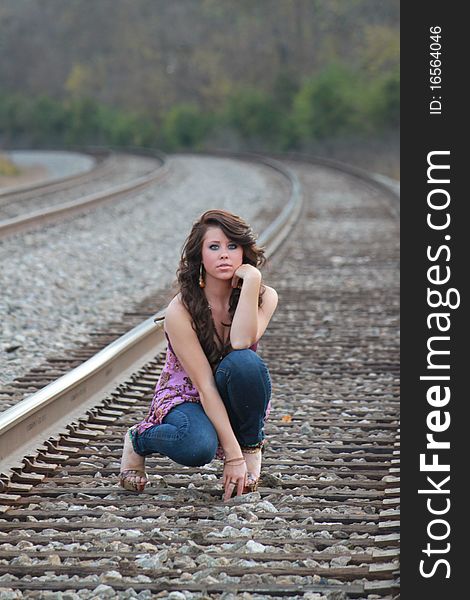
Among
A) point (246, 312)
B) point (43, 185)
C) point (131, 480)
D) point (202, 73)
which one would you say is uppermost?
point (202, 73)

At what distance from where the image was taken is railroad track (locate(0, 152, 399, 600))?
3398 mm

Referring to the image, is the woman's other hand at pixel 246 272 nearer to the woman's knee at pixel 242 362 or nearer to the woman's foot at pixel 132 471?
the woman's knee at pixel 242 362

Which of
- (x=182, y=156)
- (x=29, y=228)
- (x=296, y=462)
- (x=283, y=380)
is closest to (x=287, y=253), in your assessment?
(x=29, y=228)

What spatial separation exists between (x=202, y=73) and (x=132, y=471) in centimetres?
6716

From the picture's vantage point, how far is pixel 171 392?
443 centimetres

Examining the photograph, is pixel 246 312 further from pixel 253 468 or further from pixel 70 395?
pixel 70 395

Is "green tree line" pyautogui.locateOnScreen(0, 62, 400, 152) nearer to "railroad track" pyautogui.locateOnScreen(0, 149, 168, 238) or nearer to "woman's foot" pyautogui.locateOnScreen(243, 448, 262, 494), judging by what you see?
"railroad track" pyautogui.locateOnScreen(0, 149, 168, 238)

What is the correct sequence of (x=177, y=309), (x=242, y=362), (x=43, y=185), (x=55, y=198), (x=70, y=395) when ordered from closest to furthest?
(x=242, y=362), (x=177, y=309), (x=70, y=395), (x=55, y=198), (x=43, y=185)

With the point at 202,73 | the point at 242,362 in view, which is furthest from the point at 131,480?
the point at 202,73

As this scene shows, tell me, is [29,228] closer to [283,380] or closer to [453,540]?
[283,380]

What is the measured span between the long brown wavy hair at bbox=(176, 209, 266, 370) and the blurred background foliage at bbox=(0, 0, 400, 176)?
117ft

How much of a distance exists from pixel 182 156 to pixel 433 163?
123ft

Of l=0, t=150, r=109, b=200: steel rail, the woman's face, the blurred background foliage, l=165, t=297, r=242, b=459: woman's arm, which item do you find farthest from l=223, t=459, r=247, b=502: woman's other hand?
the blurred background foliage

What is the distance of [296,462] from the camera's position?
4.76 meters
